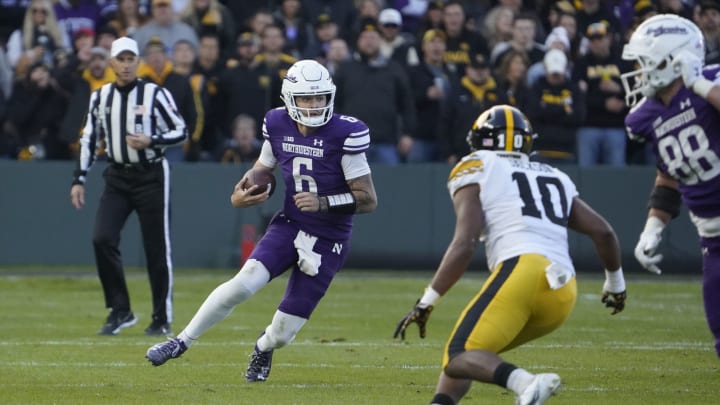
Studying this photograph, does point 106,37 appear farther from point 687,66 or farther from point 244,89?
point 687,66

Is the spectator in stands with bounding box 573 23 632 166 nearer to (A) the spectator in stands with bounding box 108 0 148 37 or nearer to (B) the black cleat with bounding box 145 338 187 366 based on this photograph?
(A) the spectator in stands with bounding box 108 0 148 37

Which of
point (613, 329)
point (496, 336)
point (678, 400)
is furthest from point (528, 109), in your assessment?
point (496, 336)

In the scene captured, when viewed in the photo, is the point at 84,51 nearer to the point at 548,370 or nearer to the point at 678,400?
the point at 548,370

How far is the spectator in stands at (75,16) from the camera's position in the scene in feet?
49.0

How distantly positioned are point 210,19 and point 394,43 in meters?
2.00

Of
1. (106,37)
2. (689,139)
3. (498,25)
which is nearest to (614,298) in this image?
(689,139)

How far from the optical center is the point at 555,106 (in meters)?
13.3

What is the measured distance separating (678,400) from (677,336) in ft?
9.45

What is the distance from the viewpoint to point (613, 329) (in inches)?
387

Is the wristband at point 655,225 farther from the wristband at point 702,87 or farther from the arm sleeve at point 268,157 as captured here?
the arm sleeve at point 268,157

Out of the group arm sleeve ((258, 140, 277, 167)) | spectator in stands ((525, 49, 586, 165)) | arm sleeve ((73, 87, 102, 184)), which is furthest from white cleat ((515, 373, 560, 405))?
spectator in stands ((525, 49, 586, 165))

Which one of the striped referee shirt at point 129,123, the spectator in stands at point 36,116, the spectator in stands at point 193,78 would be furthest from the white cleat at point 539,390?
the spectator in stands at point 36,116

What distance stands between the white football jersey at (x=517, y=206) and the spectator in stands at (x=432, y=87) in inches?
321

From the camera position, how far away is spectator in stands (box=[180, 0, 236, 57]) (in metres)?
14.7
